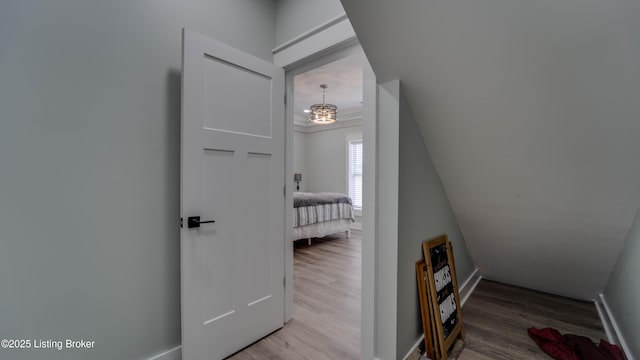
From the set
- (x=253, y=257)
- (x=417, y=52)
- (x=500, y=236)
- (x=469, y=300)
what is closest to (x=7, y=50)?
(x=253, y=257)

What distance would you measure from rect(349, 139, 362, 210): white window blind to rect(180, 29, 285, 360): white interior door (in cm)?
453

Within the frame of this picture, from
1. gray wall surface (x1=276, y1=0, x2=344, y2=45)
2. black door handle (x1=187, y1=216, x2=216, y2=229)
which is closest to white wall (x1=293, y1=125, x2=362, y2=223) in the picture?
gray wall surface (x1=276, y1=0, x2=344, y2=45)

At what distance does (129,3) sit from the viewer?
1.50m

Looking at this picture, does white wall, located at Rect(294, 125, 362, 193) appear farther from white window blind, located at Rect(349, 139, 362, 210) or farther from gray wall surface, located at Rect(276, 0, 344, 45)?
gray wall surface, located at Rect(276, 0, 344, 45)

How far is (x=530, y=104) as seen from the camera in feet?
4.49

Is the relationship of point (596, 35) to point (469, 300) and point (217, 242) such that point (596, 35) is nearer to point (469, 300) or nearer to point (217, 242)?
point (217, 242)

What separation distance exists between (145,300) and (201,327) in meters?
0.37

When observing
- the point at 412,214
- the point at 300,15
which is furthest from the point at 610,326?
the point at 300,15

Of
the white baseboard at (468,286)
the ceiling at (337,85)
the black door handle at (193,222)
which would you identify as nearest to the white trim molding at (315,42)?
the ceiling at (337,85)

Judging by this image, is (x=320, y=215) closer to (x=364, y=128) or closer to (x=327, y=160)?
(x=327, y=160)

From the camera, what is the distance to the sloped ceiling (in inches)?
43.0

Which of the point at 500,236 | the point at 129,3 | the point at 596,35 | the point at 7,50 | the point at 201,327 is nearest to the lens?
the point at 596,35

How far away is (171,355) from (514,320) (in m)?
2.62

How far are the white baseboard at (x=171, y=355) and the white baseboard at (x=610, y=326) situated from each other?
110 inches
